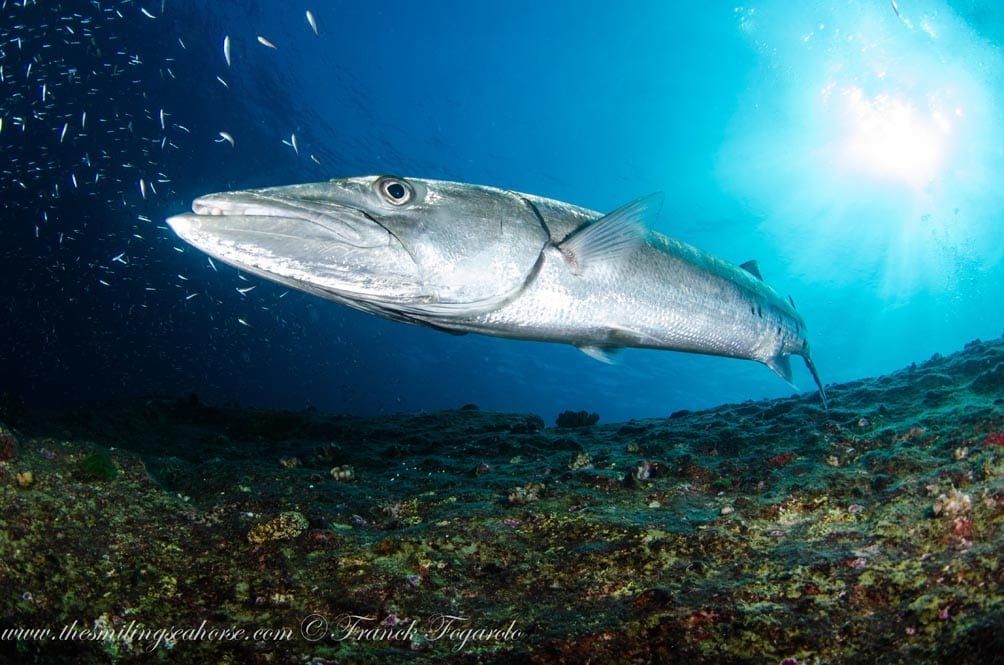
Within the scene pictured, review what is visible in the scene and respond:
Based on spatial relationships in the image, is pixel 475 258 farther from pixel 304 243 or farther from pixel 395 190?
pixel 304 243

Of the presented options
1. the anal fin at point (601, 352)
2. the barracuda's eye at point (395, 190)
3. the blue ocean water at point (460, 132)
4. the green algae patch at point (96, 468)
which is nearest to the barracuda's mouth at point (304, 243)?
the barracuda's eye at point (395, 190)

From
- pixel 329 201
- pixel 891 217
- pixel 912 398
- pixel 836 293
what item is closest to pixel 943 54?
pixel 891 217

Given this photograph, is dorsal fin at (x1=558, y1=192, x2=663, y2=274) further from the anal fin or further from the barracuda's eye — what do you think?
the barracuda's eye

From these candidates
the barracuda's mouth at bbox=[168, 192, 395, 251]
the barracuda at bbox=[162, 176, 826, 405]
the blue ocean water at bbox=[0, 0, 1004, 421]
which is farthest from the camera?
the blue ocean water at bbox=[0, 0, 1004, 421]

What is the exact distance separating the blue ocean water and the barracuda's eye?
2165 centimetres

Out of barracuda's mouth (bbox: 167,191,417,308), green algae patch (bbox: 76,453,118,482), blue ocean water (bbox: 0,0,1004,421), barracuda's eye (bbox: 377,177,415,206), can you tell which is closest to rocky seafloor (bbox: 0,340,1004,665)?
green algae patch (bbox: 76,453,118,482)

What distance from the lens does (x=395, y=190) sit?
2785 millimetres

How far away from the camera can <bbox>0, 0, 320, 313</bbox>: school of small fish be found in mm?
22484

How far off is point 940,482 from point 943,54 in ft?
111

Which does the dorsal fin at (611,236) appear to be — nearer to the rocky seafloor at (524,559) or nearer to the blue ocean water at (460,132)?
the rocky seafloor at (524,559)

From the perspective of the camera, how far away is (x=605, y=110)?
29.3 metres

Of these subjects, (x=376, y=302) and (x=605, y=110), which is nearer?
(x=376, y=302)

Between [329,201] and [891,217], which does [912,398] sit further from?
[891,217]

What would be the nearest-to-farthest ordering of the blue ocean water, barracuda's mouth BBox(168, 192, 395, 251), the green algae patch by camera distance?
barracuda's mouth BBox(168, 192, 395, 251) → the green algae patch → the blue ocean water
